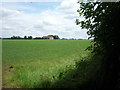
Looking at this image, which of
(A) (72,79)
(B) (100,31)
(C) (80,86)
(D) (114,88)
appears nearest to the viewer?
(D) (114,88)

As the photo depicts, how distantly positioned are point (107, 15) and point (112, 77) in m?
1.79

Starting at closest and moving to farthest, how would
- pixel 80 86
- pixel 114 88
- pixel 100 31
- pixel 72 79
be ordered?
pixel 114 88
pixel 100 31
pixel 80 86
pixel 72 79

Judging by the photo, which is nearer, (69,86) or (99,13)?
(99,13)

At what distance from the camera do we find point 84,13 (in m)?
6.32

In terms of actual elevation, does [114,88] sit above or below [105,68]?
below

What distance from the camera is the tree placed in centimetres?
577

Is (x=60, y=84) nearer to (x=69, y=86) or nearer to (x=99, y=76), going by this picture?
(x=69, y=86)

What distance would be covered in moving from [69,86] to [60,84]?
0.39 metres

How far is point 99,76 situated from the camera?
6.31m

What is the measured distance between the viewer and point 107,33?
589 cm

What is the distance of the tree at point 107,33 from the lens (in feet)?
18.9

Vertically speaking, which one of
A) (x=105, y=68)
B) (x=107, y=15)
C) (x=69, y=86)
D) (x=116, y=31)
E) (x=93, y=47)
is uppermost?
(x=107, y=15)

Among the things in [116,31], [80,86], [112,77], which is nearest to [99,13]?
[116,31]

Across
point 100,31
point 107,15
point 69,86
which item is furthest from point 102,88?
point 107,15
